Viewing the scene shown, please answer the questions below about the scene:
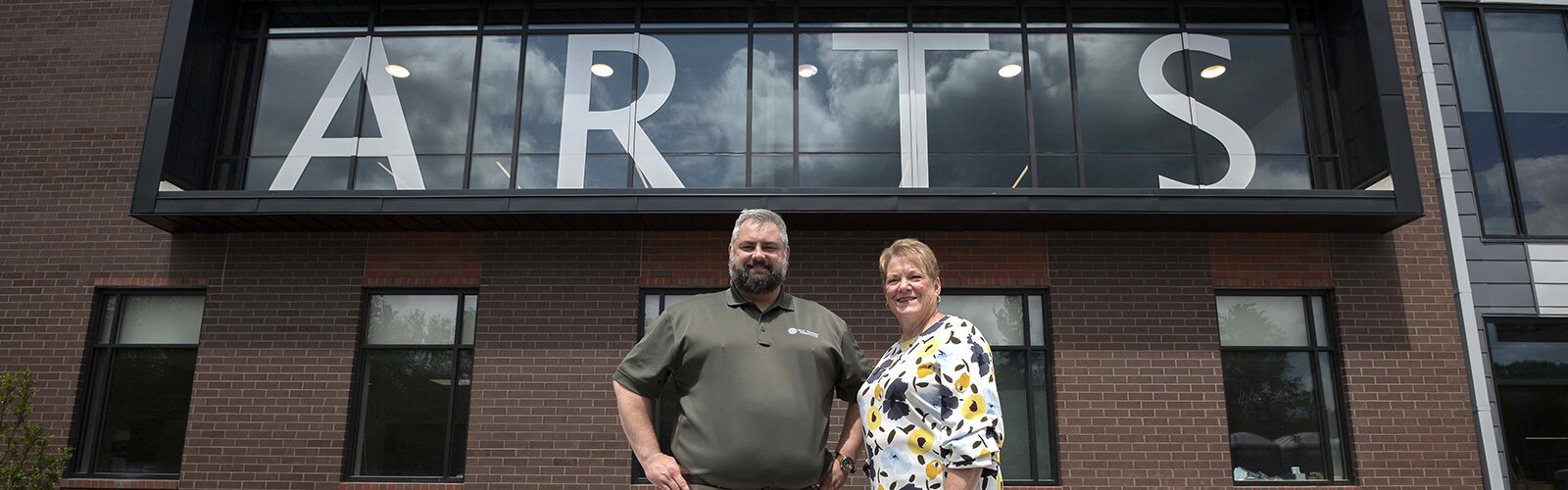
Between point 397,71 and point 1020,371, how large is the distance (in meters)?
6.64

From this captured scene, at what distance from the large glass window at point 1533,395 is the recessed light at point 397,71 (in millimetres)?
10521

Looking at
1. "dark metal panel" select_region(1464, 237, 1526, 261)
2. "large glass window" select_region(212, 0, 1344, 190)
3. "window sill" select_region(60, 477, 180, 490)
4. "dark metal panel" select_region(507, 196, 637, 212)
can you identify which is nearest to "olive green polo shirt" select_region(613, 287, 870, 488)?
"dark metal panel" select_region(507, 196, 637, 212)

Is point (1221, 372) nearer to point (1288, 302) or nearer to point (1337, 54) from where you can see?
point (1288, 302)

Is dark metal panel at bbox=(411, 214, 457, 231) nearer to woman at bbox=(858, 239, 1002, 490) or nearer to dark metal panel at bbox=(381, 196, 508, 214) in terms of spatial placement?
dark metal panel at bbox=(381, 196, 508, 214)

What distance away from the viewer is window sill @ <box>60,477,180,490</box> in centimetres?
857

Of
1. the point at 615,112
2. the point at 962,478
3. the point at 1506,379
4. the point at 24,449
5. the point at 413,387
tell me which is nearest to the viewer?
the point at 962,478

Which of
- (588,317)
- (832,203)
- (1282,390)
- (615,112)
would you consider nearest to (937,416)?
(832,203)

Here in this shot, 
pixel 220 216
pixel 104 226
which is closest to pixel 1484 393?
pixel 220 216

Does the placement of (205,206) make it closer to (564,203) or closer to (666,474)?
(564,203)

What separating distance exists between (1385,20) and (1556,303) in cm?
303

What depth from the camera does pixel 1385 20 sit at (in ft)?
29.0

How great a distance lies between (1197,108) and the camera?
9148 mm

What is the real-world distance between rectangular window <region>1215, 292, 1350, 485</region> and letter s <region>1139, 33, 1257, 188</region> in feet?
3.85

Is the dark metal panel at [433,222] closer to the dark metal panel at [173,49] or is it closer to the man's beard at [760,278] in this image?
the dark metal panel at [173,49]
